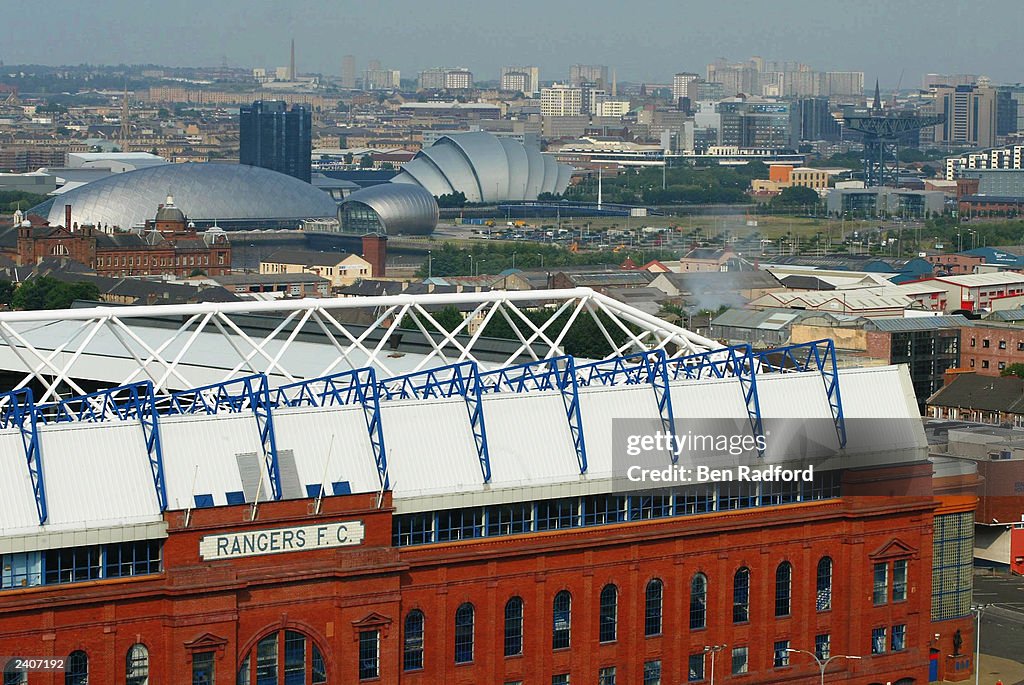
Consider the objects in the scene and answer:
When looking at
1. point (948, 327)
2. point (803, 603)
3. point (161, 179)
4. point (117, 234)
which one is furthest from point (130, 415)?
point (161, 179)

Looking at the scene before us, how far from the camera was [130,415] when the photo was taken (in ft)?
137

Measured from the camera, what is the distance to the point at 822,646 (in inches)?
1806

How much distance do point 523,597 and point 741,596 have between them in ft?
18.0

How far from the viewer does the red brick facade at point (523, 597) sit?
123 ft

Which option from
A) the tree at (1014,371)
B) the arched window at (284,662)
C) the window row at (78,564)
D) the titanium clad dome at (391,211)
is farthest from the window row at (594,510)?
the titanium clad dome at (391,211)

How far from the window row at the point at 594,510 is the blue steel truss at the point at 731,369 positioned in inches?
42.4

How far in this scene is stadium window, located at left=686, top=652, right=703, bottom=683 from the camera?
144 ft

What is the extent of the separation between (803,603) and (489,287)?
8838 centimetres

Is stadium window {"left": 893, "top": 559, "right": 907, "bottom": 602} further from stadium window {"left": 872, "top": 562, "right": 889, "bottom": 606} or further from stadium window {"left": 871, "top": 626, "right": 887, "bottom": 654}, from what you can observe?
stadium window {"left": 871, "top": 626, "right": 887, "bottom": 654}

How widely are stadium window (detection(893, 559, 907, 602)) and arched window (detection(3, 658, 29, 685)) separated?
19762 mm

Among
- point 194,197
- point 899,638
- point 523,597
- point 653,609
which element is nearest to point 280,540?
point 523,597

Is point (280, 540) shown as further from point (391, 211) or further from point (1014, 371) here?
point (391, 211)

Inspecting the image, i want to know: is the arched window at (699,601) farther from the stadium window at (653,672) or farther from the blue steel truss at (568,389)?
the blue steel truss at (568,389)

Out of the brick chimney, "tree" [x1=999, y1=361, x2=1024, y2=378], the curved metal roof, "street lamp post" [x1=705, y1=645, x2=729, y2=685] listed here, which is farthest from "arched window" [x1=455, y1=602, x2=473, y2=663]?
the curved metal roof
